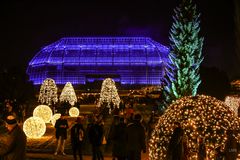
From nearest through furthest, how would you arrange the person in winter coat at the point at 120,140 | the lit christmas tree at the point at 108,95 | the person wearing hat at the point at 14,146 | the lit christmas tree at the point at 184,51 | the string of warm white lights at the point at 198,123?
the person wearing hat at the point at 14,146 < the string of warm white lights at the point at 198,123 < the person in winter coat at the point at 120,140 < the lit christmas tree at the point at 184,51 < the lit christmas tree at the point at 108,95

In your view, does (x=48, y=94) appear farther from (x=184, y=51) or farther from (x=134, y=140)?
(x=134, y=140)

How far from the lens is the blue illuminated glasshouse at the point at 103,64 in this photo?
366ft

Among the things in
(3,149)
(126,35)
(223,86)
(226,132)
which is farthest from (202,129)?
(126,35)

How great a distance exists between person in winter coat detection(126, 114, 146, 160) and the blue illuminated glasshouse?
96.9 m

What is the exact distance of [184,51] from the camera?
35000 mm

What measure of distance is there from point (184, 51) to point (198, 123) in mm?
24831

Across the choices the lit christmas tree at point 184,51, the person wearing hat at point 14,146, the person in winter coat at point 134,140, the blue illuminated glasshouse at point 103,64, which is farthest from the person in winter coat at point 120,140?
the blue illuminated glasshouse at point 103,64

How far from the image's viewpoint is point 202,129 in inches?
410

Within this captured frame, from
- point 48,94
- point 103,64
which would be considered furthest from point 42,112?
point 103,64

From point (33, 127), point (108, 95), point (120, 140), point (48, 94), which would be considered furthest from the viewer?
point (108, 95)

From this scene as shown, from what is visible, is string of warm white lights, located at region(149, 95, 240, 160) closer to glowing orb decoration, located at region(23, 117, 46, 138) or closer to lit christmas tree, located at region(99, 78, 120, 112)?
glowing orb decoration, located at region(23, 117, 46, 138)

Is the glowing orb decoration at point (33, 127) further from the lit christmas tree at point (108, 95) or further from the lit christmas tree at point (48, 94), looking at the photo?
the lit christmas tree at point (108, 95)

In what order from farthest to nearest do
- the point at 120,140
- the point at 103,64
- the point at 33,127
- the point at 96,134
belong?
the point at 103,64, the point at 33,127, the point at 96,134, the point at 120,140

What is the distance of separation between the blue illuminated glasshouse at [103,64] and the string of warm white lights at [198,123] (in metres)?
98.2
